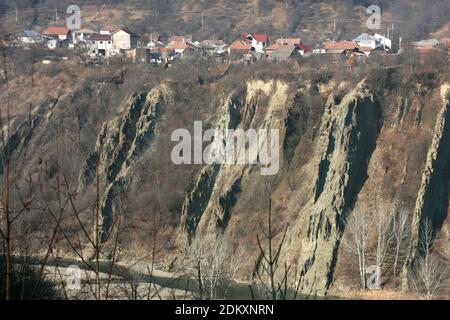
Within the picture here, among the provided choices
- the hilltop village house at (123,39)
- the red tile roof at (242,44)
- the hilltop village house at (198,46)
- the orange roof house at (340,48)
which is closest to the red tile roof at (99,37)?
the hilltop village house at (198,46)

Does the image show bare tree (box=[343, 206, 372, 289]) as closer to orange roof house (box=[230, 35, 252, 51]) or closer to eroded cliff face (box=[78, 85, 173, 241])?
eroded cliff face (box=[78, 85, 173, 241])

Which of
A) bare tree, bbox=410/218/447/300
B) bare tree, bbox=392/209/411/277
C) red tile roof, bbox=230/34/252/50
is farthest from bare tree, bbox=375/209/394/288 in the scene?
red tile roof, bbox=230/34/252/50

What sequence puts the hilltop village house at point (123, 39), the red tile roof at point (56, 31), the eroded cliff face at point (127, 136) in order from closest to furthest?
the eroded cliff face at point (127, 136), the hilltop village house at point (123, 39), the red tile roof at point (56, 31)

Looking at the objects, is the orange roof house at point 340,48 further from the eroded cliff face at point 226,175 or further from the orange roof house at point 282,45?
the eroded cliff face at point 226,175

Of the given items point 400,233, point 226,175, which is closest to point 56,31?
point 226,175

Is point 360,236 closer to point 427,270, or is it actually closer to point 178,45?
point 427,270

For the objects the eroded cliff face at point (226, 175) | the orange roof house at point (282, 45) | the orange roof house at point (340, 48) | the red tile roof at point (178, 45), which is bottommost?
the eroded cliff face at point (226, 175)
